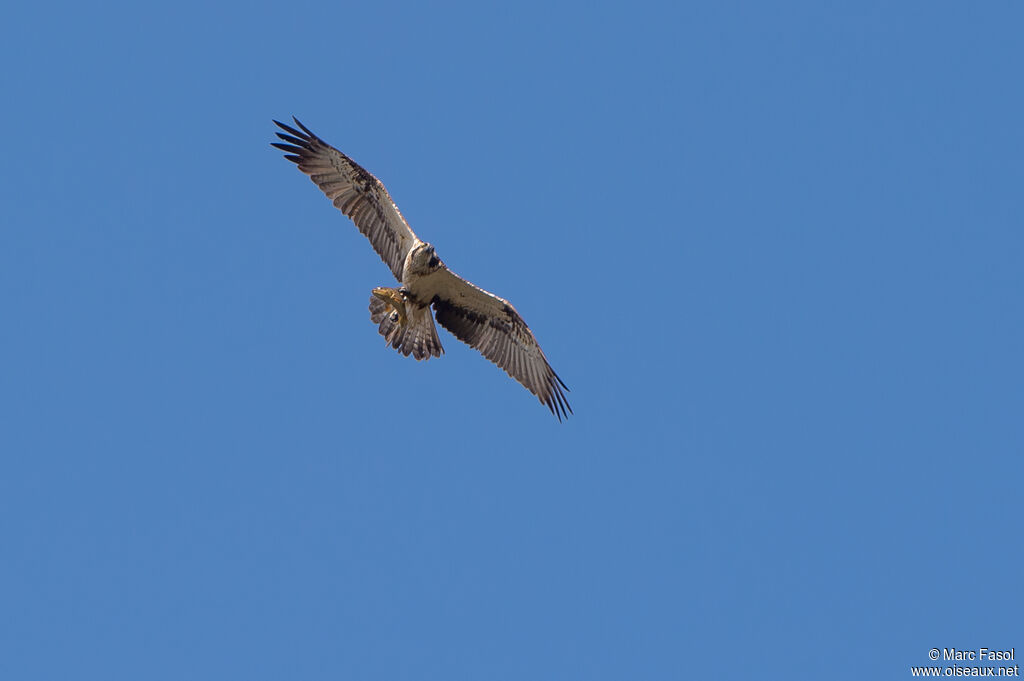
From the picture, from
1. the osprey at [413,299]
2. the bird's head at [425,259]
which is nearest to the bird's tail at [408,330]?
the osprey at [413,299]

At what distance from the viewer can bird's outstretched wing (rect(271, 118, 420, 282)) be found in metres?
12.7

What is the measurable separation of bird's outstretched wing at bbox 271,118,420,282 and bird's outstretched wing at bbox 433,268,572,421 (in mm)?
1020

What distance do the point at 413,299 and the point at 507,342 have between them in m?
1.63

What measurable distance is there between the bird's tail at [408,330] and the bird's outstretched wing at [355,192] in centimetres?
55

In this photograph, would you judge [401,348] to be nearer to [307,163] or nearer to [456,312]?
[456,312]

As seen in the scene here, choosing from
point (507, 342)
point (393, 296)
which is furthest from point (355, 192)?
point (507, 342)

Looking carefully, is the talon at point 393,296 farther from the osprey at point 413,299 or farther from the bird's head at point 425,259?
the bird's head at point 425,259

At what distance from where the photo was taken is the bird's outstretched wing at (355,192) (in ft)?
41.8

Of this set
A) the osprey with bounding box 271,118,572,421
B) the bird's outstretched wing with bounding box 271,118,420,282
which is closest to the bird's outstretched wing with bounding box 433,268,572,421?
the osprey with bounding box 271,118,572,421

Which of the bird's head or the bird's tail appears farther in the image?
the bird's tail

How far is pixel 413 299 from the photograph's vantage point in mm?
12789

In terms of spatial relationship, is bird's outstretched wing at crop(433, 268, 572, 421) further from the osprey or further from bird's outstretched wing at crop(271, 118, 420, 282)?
bird's outstretched wing at crop(271, 118, 420, 282)

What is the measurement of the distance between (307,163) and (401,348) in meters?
2.95

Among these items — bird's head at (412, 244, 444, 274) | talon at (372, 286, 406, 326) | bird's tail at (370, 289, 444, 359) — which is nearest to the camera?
bird's head at (412, 244, 444, 274)
